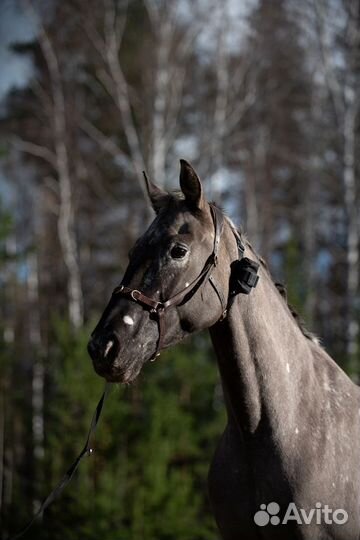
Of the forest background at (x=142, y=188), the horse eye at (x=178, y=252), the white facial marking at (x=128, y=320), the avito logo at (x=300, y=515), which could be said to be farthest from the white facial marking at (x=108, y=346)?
the forest background at (x=142, y=188)

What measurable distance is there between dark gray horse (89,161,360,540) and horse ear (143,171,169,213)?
0.01 m

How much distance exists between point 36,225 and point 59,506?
14269 millimetres

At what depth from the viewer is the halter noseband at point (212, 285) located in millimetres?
3164

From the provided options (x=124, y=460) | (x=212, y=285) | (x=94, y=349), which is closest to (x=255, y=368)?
(x=212, y=285)

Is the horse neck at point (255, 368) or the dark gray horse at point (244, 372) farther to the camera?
the horse neck at point (255, 368)

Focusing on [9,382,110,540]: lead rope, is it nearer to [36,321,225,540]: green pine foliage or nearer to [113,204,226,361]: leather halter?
[113,204,226,361]: leather halter

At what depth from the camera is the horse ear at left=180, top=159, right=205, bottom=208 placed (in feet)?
10.8

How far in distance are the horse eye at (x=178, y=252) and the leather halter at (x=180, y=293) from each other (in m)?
0.13

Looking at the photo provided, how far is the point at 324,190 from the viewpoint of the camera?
20219 millimetres

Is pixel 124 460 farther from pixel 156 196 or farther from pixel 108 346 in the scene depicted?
pixel 108 346

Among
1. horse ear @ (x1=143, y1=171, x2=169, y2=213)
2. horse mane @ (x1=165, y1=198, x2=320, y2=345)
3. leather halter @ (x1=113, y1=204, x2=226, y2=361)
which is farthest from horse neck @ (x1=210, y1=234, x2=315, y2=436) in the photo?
horse ear @ (x1=143, y1=171, x2=169, y2=213)

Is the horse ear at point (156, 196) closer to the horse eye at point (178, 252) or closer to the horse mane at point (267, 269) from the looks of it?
the horse mane at point (267, 269)

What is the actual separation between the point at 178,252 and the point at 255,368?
708mm

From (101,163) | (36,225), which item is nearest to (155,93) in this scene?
(101,163)
